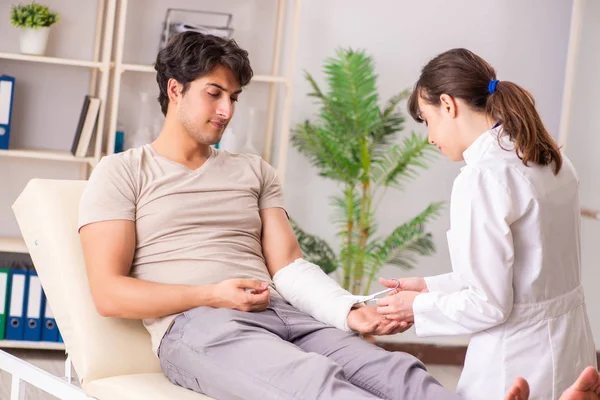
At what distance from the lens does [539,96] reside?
414 centimetres

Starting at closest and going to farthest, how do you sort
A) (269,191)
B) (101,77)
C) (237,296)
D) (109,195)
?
(237,296)
(109,195)
(269,191)
(101,77)

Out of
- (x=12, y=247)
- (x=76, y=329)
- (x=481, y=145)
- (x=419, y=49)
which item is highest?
(x=419, y=49)

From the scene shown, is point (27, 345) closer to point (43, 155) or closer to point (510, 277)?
point (43, 155)

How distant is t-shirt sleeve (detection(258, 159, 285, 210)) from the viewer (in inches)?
87.1

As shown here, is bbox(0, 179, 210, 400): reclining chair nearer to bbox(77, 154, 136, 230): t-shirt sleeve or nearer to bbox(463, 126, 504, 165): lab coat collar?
bbox(77, 154, 136, 230): t-shirt sleeve

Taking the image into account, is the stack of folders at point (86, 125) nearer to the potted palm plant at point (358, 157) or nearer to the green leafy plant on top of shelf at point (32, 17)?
the green leafy plant on top of shelf at point (32, 17)

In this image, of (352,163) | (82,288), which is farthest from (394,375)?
(352,163)

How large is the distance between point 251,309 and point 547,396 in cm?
65

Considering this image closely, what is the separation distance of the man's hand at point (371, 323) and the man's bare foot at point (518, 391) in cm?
40

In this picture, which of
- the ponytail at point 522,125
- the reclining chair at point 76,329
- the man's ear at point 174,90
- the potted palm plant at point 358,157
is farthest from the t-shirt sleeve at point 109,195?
the potted palm plant at point 358,157

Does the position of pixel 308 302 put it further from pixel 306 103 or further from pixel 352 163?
pixel 306 103

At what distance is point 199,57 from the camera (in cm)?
212

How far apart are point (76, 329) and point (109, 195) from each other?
31cm

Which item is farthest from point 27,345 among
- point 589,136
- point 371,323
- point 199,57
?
point 589,136
